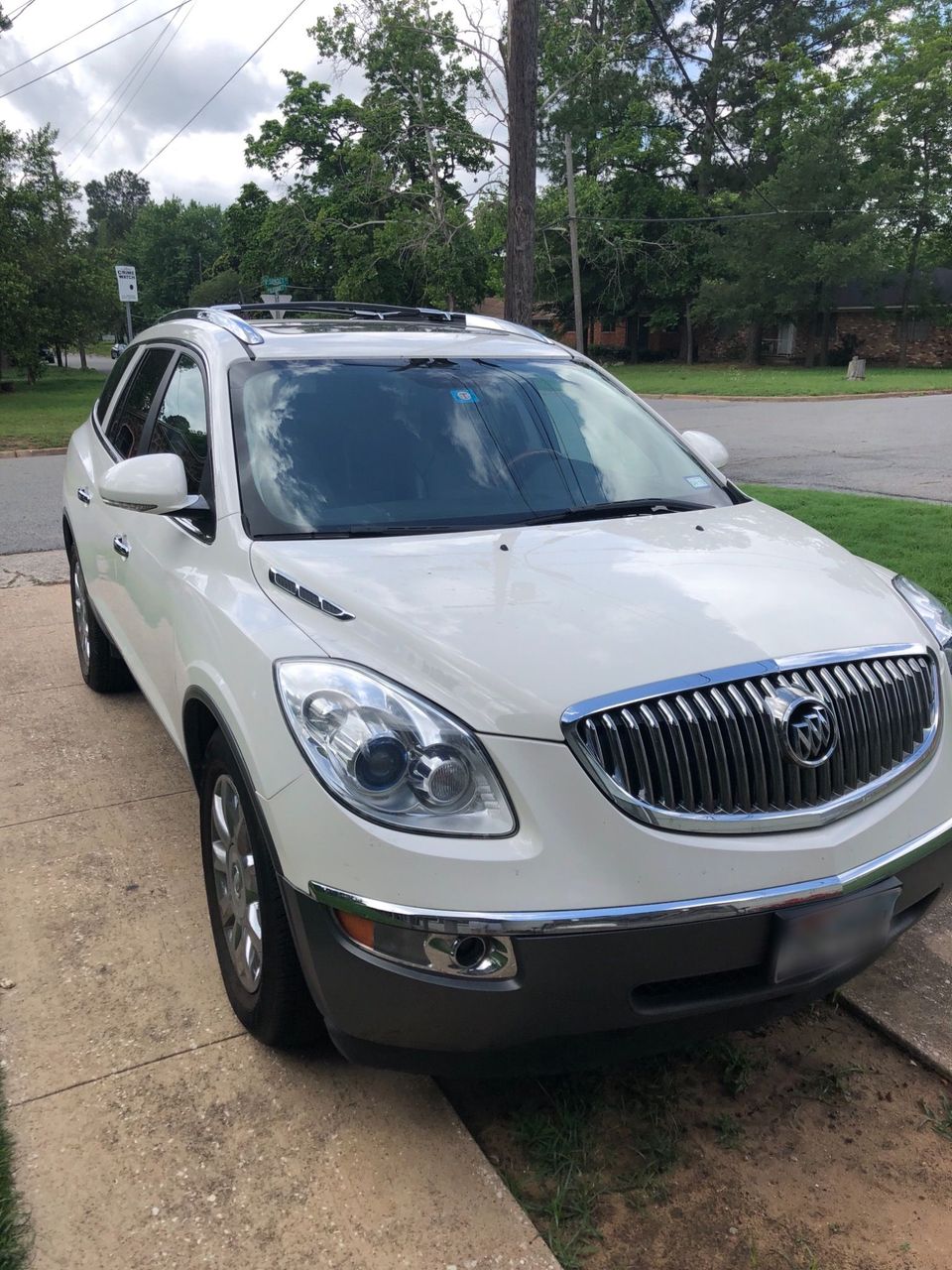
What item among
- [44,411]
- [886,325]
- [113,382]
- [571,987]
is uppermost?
[886,325]

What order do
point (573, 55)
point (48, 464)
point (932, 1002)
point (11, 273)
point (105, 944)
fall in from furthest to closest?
point (11, 273), point (573, 55), point (48, 464), point (105, 944), point (932, 1002)

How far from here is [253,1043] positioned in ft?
8.73

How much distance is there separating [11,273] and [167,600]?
2938cm

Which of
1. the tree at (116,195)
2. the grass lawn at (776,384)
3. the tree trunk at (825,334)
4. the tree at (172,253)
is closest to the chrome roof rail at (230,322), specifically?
the grass lawn at (776,384)

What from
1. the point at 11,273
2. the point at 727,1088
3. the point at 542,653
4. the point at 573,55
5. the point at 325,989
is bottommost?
the point at 727,1088

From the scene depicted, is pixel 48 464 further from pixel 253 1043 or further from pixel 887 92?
pixel 887 92

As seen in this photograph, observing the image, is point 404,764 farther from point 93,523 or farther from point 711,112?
point 711,112

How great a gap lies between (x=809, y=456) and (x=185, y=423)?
39.3 feet

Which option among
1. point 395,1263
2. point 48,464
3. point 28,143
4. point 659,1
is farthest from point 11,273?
point 395,1263

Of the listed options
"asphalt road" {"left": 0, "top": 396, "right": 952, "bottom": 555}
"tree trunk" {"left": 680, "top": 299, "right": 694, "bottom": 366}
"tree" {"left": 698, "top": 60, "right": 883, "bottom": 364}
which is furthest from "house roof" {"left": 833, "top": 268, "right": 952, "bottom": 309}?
"asphalt road" {"left": 0, "top": 396, "right": 952, "bottom": 555}

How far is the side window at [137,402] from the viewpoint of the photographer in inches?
163

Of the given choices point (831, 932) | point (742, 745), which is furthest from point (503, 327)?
point (831, 932)

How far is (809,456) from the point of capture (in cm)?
1400

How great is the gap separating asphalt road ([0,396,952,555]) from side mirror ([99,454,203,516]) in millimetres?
6561
